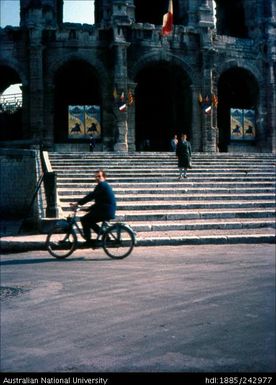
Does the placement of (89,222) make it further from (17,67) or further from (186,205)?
(17,67)

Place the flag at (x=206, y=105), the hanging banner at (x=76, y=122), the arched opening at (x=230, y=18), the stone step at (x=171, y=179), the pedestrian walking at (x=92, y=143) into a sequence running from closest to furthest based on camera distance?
the stone step at (x=171, y=179) < the pedestrian walking at (x=92, y=143) < the hanging banner at (x=76, y=122) < the flag at (x=206, y=105) < the arched opening at (x=230, y=18)

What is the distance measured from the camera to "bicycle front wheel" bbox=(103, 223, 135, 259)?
8.38 metres

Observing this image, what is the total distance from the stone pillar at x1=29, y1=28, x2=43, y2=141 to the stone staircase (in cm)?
780

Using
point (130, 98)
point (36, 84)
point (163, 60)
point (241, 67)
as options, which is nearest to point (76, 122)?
point (36, 84)

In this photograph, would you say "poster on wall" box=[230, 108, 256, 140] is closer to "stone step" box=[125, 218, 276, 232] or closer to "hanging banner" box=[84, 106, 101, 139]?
"hanging banner" box=[84, 106, 101, 139]

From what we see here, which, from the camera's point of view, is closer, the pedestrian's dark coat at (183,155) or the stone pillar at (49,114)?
the pedestrian's dark coat at (183,155)

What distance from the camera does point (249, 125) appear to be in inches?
1156

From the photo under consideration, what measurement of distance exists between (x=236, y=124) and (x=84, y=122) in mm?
9783

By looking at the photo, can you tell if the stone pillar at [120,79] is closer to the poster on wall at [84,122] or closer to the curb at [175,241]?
the poster on wall at [84,122]

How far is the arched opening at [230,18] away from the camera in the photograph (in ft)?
105

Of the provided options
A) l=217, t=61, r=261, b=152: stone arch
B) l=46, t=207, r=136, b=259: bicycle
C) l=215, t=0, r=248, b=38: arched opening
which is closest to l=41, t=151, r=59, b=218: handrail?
l=46, t=207, r=136, b=259: bicycle

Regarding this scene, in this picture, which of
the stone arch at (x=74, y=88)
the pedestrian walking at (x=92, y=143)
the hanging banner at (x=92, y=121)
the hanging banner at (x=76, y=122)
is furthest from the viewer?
the stone arch at (x=74, y=88)

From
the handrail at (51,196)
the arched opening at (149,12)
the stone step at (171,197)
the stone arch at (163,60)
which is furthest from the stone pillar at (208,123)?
the handrail at (51,196)
